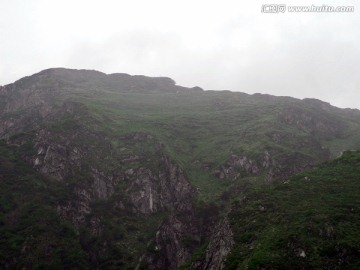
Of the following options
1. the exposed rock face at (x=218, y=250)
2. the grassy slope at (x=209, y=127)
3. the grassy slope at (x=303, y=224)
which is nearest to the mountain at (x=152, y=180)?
the exposed rock face at (x=218, y=250)

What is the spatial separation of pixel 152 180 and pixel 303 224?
6269 cm

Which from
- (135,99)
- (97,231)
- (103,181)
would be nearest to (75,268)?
(97,231)

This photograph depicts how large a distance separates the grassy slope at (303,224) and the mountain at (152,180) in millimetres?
327

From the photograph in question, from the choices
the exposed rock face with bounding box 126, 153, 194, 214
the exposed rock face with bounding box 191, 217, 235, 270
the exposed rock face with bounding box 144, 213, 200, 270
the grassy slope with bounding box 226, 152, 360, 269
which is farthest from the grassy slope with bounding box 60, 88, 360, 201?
the exposed rock face with bounding box 191, 217, 235, 270

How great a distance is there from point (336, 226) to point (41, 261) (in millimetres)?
57751

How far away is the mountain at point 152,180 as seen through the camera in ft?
191

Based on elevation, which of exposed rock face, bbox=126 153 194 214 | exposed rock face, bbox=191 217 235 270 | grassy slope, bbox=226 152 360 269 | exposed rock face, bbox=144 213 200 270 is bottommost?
exposed rock face, bbox=144 213 200 270

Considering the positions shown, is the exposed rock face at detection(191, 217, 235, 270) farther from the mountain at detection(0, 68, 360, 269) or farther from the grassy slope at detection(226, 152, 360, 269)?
the grassy slope at detection(226, 152, 360, 269)

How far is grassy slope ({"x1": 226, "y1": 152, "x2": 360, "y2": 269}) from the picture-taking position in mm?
37156

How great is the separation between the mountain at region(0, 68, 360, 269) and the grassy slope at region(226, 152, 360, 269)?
33 cm

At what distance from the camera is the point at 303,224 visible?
→ 4356 cm

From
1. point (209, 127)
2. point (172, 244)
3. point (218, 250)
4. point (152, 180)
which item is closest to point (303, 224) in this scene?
point (218, 250)

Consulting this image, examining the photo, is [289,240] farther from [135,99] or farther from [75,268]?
[135,99]

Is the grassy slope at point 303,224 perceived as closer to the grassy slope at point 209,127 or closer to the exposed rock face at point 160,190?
the grassy slope at point 209,127
